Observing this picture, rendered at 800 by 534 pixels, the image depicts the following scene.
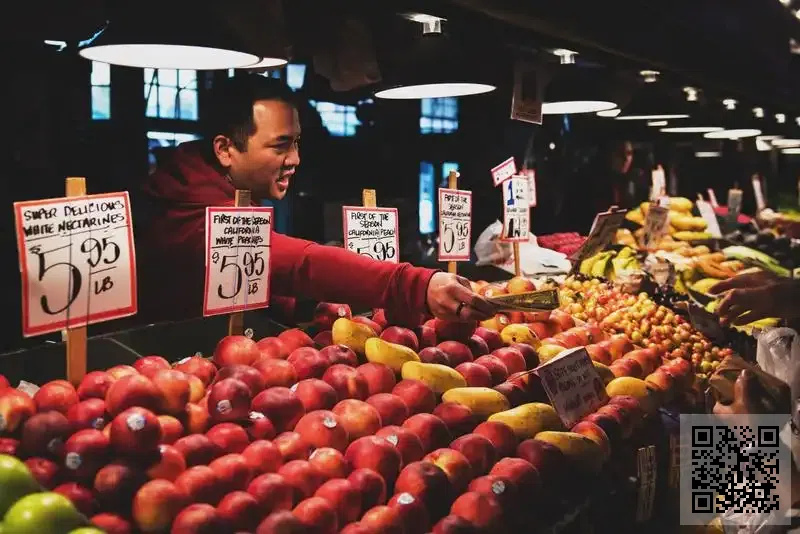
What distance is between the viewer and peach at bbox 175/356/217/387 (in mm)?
2271

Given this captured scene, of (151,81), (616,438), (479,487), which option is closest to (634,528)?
(616,438)

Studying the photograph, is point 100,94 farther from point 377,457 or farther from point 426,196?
point 377,457

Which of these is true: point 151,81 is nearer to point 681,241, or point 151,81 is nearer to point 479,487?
point 681,241

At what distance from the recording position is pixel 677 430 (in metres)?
3.08

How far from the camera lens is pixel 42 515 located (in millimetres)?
1525

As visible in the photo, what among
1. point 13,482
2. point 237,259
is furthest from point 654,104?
point 13,482

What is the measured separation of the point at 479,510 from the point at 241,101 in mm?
1917

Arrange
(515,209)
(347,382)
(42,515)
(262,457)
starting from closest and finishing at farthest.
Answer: (42,515), (262,457), (347,382), (515,209)

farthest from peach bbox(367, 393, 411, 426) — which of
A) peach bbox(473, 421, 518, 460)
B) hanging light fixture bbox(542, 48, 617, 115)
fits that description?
hanging light fixture bbox(542, 48, 617, 115)

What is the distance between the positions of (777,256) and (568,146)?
262cm

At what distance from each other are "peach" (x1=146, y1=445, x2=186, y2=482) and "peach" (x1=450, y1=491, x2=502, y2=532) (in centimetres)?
67

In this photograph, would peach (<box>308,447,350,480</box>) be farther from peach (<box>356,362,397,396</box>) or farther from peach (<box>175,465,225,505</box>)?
peach (<box>356,362,397,396</box>)

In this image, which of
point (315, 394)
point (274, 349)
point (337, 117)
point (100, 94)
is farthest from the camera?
point (337, 117)

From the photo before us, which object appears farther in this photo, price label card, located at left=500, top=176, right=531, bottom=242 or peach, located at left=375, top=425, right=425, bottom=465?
price label card, located at left=500, top=176, right=531, bottom=242
